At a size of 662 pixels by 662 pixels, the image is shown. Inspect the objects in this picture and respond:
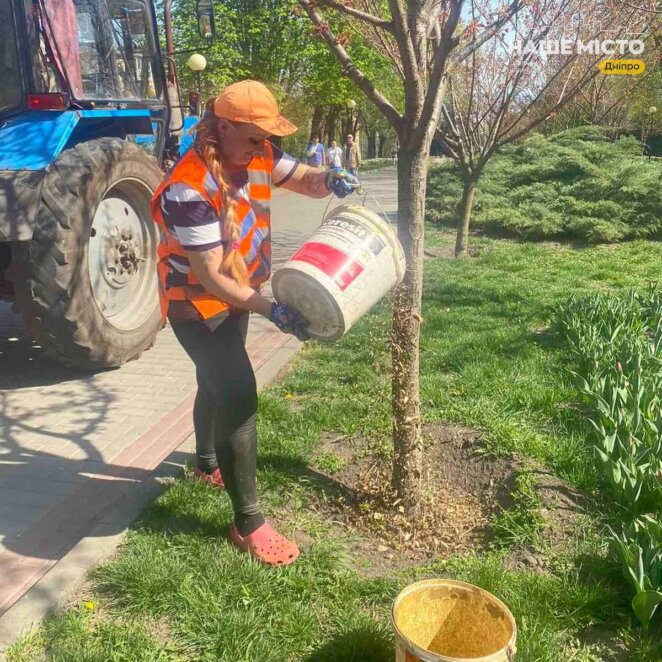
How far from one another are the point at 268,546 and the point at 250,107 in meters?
1.62

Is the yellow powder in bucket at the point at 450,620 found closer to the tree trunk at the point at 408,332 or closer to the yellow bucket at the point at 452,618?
the yellow bucket at the point at 452,618

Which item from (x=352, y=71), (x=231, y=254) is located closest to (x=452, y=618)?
(x=231, y=254)

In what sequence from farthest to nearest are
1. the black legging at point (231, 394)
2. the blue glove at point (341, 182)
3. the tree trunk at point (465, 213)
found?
the tree trunk at point (465, 213) < the blue glove at point (341, 182) < the black legging at point (231, 394)

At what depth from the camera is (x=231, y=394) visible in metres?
Answer: 2.51

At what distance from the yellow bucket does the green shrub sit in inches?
343

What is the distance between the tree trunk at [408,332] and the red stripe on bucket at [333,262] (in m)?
0.58

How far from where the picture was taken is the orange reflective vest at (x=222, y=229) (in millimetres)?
2295

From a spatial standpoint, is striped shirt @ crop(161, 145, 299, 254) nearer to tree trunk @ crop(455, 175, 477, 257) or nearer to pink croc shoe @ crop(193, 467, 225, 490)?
pink croc shoe @ crop(193, 467, 225, 490)

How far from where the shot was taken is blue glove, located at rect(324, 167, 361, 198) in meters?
2.68

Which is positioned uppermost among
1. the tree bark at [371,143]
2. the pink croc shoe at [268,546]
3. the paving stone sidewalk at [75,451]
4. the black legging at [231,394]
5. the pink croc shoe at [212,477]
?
the black legging at [231,394]

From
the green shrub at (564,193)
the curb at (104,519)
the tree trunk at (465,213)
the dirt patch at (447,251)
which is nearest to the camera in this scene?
the curb at (104,519)

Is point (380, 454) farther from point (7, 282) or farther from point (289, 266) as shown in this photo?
point (7, 282)

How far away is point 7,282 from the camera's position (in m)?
4.35

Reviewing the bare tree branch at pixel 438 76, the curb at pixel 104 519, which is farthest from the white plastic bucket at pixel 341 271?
the curb at pixel 104 519
